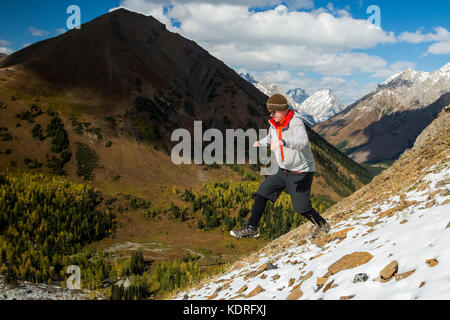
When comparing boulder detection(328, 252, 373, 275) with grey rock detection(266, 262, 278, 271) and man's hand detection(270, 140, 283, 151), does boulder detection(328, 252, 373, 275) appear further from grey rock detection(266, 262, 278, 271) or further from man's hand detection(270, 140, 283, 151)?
man's hand detection(270, 140, 283, 151)

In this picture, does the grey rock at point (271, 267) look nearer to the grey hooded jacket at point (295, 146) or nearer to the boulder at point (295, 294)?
the boulder at point (295, 294)

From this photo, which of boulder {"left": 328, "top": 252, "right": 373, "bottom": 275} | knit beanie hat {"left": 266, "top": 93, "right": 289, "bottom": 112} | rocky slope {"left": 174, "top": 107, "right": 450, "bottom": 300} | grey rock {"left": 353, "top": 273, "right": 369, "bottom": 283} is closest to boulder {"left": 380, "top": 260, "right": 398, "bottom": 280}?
rocky slope {"left": 174, "top": 107, "right": 450, "bottom": 300}

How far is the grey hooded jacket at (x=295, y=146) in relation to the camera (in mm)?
6789

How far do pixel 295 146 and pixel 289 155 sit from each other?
54 cm

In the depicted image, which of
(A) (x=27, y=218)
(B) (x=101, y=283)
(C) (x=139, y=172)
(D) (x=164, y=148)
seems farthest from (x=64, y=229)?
(D) (x=164, y=148)

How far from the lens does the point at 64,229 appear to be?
4319 cm

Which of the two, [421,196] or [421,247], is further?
[421,196]

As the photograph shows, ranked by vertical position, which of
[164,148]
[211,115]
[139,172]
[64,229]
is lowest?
[64,229]

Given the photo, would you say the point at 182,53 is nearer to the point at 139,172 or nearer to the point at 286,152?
the point at 139,172

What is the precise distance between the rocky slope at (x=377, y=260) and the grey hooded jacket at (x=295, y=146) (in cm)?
231

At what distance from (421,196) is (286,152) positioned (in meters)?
4.30

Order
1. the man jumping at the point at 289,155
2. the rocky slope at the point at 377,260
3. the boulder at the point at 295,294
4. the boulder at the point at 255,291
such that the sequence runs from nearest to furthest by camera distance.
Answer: the rocky slope at the point at 377,260 < the boulder at the point at 295,294 < the boulder at the point at 255,291 < the man jumping at the point at 289,155

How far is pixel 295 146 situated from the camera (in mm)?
6762

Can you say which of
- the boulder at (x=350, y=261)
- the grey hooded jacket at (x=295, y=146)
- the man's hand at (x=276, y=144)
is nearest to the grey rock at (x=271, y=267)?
the boulder at (x=350, y=261)
